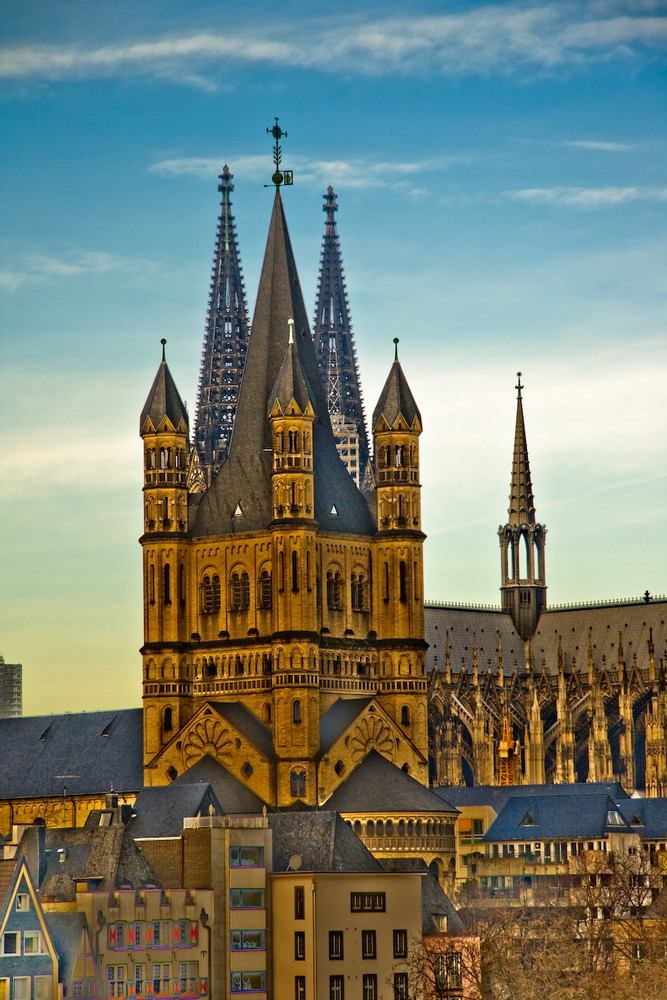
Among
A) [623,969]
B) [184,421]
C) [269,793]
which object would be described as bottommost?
[623,969]

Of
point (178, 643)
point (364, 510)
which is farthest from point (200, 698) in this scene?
point (364, 510)

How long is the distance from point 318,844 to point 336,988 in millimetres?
9451

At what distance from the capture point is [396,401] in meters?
155

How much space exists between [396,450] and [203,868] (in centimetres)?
4186

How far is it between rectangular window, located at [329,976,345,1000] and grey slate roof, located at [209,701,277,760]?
1158 inches

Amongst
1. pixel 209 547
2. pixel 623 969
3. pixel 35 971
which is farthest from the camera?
pixel 209 547

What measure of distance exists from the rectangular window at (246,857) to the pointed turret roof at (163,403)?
40.4 metres

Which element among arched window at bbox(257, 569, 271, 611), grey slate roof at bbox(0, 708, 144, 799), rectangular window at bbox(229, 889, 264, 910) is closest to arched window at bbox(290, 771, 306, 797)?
arched window at bbox(257, 569, 271, 611)

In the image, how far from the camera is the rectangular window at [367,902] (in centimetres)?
11912

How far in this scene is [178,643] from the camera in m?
151

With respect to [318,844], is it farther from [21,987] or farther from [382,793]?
[21,987]

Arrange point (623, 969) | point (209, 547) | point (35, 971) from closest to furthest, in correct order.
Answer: point (35, 971)
point (623, 969)
point (209, 547)

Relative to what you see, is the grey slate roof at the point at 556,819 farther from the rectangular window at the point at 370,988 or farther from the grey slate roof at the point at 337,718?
the rectangular window at the point at 370,988

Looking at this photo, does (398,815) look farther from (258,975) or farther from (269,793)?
(258,975)
